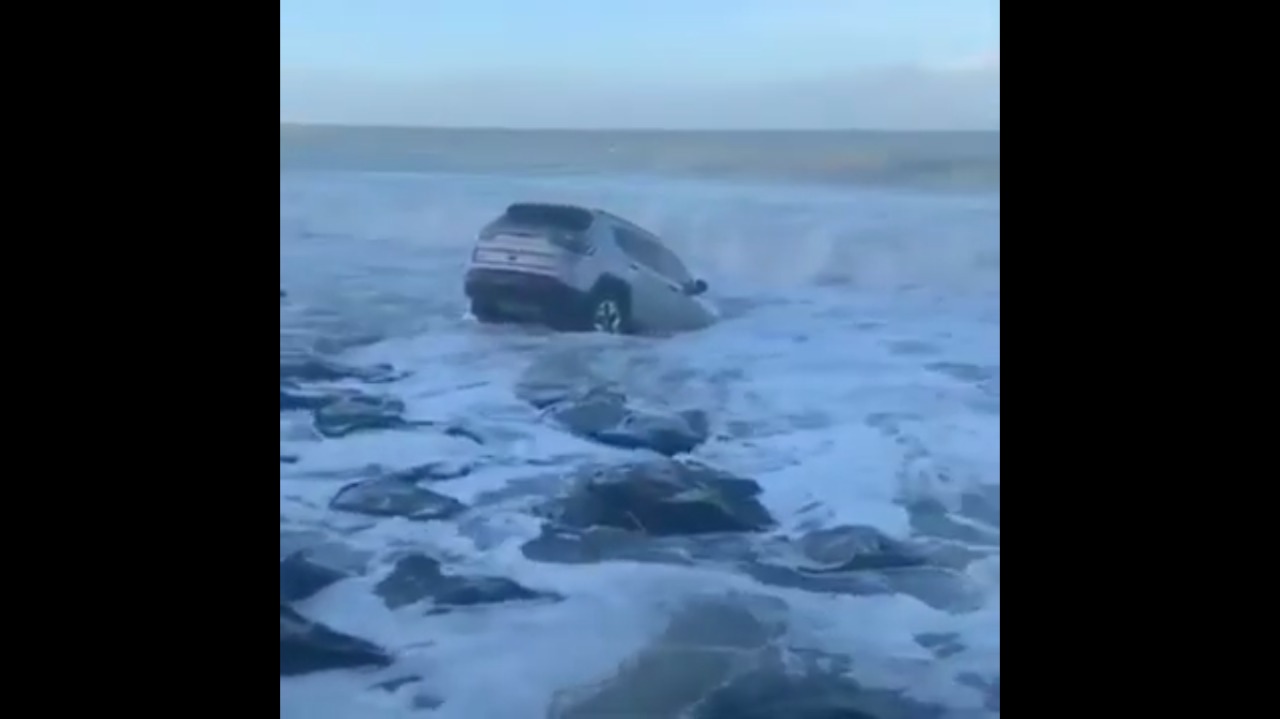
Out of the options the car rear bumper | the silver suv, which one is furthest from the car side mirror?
the car rear bumper

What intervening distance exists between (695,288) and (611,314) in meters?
0.11

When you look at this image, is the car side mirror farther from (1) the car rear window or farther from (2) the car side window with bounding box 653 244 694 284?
(1) the car rear window

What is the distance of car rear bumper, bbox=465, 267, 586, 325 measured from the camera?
58.7 inches

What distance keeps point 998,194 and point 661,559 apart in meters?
0.58

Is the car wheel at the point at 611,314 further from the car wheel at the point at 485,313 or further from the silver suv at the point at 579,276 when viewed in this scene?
the car wheel at the point at 485,313

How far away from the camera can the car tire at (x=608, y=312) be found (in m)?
1.49

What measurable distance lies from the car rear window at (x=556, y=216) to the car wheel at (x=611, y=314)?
0.09 meters

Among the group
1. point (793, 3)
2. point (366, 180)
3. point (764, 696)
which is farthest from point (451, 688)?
point (793, 3)

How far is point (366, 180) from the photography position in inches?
58.7

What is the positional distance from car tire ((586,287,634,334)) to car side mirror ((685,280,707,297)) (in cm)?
7

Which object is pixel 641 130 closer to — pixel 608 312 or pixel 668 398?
pixel 608 312
